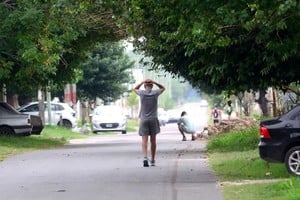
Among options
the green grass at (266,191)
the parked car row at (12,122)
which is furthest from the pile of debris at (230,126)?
the green grass at (266,191)

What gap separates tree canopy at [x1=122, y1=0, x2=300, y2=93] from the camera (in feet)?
34.5

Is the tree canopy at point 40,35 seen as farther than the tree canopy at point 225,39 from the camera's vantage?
Yes

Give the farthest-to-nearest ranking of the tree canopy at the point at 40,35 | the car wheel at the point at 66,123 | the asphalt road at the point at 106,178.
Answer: the car wheel at the point at 66,123 → the tree canopy at the point at 40,35 → the asphalt road at the point at 106,178

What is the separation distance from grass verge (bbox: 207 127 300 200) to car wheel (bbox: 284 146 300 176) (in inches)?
5.6

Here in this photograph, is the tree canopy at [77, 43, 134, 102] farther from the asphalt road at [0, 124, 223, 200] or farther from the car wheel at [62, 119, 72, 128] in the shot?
the asphalt road at [0, 124, 223, 200]

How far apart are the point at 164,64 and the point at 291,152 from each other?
23.7 ft

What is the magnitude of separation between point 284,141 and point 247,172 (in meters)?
1.80

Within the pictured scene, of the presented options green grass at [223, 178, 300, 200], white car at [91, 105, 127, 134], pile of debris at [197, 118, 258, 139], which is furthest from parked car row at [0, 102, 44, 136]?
green grass at [223, 178, 300, 200]

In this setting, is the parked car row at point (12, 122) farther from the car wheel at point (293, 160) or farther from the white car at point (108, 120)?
the car wheel at point (293, 160)

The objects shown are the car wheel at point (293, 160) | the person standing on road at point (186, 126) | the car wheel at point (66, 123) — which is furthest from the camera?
the car wheel at point (66, 123)

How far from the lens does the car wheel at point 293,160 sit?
47.0ft

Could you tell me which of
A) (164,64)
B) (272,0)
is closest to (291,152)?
(272,0)

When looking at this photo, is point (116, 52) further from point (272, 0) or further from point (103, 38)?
point (272, 0)

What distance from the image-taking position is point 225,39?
12539 mm
